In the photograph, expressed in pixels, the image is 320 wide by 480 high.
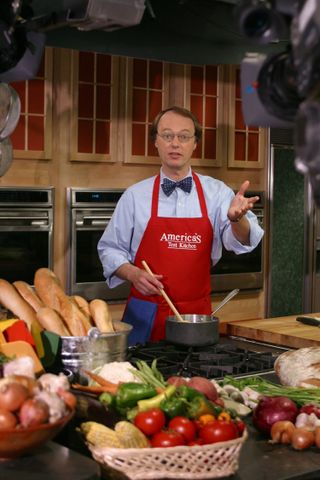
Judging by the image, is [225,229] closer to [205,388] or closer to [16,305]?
[16,305]

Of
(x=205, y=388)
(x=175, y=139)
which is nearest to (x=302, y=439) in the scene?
(x=205, y=388)

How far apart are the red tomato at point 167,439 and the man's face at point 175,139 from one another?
2.39m

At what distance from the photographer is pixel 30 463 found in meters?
1.89

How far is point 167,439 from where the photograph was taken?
6.39 ft

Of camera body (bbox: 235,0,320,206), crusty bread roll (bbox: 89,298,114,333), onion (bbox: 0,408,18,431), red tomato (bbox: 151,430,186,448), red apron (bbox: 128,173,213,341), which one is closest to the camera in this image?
camera body (bbox: 235,0,320,206)

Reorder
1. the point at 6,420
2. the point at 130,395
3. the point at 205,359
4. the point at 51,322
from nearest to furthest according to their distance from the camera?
1. the point at 6,420
2. the point at 130,395
3. the point at 51,322
4. the point at 205,359

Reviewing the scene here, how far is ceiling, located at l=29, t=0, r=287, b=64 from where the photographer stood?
3.47 m

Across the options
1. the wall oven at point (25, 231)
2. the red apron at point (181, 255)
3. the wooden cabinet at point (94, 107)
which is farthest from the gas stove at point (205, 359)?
the wooden cabinet at point (94, 107)

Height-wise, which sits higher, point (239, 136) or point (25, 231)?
point (239, 136)

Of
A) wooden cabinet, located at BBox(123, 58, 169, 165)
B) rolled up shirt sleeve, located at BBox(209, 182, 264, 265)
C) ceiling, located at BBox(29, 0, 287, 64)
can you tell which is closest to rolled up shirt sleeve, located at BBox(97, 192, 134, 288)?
rolled up shirt sleeve, located at BBox(209, 182, 264, 265)

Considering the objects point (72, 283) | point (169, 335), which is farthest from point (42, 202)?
point (169, 335)

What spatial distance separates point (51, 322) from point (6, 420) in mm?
784

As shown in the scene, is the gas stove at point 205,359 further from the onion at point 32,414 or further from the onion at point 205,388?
the onion at point 32,414

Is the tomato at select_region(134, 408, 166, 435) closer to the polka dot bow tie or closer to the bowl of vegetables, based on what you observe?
the bowl of vegetables
